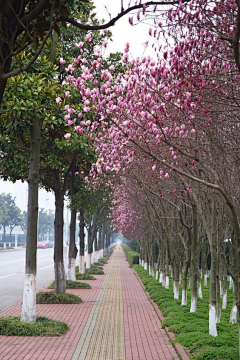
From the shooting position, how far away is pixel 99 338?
11.8 meters

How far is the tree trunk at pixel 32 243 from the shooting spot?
12820mm

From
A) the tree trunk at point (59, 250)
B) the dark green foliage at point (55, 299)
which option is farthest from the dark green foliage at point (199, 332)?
the tree trunk at point (59, 250)

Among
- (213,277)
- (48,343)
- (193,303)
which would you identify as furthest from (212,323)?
(48,343)

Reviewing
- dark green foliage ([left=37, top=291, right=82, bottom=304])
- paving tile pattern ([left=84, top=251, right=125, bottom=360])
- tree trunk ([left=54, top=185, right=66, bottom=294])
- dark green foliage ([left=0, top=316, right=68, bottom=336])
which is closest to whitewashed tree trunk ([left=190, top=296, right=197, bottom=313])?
paving tile pattern ([left=84, top=251, right=125, bottom=360])

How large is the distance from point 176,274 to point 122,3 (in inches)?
614

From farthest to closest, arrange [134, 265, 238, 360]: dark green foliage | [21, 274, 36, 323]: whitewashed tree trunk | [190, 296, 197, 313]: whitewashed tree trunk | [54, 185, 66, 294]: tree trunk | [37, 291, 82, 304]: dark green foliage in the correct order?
[54, 185, 66, 294]: tree trunk
[37, 291, 82, 304]: dark green foliage
[190, 296, 197, 313]: whitewashed tree trunk
[21, 274, 36, 323]: whitewashed tree trunk
[134, 265, 238, 360]: dark green foliage

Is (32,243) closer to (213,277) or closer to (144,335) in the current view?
(144,335)

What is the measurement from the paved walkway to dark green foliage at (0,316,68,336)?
251 millimetres

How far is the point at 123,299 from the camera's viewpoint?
20.4 metres

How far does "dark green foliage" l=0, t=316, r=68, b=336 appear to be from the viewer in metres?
12.0

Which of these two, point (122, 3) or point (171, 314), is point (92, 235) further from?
point (122, 3)

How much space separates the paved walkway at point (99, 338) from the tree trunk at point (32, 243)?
113 cm

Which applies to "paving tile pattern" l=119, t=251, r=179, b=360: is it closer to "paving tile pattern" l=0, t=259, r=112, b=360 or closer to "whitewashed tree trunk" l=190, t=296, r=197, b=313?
"whitewashed tree trunk" l=190, t=296, r=197, b=313

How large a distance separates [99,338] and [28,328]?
1.65 meters
